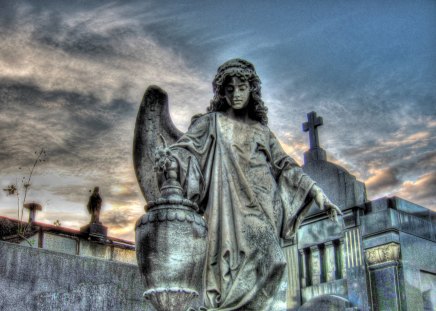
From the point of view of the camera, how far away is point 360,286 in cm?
894

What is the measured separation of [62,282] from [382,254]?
4584 millimetres

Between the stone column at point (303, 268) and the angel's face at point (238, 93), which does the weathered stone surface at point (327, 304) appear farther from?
the angel's face at point (238, 93)

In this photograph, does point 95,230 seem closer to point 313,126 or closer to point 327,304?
point 313,126

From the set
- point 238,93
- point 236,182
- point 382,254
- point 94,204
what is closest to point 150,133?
point 238,93

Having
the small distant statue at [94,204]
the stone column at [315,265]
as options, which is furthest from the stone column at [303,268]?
the small distant statue at [94,204]

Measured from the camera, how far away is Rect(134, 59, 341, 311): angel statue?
204 inches

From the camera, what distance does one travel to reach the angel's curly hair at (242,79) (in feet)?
19.3

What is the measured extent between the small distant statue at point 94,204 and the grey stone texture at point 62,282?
1012 cm

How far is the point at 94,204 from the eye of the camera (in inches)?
667

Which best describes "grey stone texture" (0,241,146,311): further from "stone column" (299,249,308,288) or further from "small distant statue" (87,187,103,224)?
"small distant statue" (87,187,103,224)

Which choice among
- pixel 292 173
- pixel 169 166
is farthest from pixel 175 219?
pixel 292 173

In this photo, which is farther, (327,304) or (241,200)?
(327,304)

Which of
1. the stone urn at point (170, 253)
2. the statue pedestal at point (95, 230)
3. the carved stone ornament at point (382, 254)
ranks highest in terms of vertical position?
the statue pedestal at point (95, 230)

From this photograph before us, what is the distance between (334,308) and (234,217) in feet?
14.5
